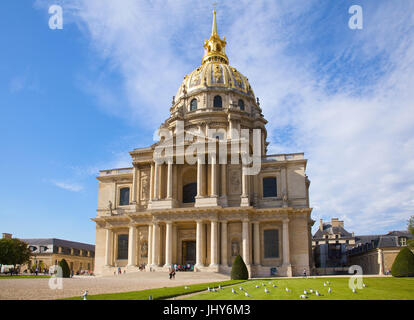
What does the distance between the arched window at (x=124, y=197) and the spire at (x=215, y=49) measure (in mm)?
29779

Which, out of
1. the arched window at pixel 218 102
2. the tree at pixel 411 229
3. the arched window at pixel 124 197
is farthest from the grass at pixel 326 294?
the arched window at pixel 218 102

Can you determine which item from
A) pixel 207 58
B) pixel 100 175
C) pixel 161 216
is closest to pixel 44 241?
pixel 100 175

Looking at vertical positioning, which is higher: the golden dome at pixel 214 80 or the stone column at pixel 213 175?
the golden dome at pixel 214 80

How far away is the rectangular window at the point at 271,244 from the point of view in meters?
48.3

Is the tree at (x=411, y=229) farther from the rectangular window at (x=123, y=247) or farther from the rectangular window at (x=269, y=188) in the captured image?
the rectangular window at (x=123, y=247)

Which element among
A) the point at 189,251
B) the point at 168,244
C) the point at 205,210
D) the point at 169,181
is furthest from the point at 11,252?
the point at 205,210

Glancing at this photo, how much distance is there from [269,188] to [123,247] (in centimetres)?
2033

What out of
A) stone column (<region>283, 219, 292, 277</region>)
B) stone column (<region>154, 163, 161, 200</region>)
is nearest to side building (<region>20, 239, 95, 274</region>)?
stone column (<region>154, 163, 161, 200</region>)

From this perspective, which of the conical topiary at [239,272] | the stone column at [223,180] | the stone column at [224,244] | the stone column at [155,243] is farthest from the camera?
the stone column at [223,180]

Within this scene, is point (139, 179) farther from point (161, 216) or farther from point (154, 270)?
point (154, 270)

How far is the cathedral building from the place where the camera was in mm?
46969

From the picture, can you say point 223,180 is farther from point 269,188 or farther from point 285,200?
point 285,200

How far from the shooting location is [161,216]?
159 feet

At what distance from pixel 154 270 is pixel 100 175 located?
60.5ft
